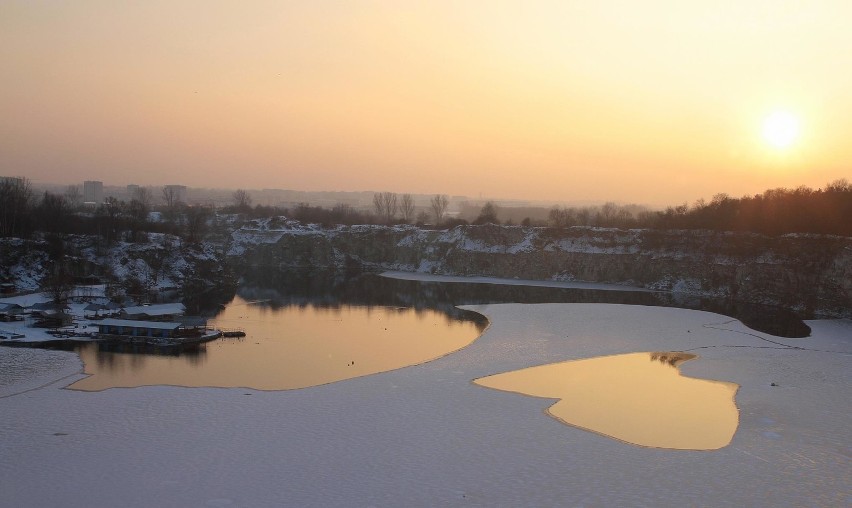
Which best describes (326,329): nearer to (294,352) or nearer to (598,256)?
(294,352)

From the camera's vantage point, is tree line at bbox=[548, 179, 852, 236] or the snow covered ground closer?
the snow covered ground

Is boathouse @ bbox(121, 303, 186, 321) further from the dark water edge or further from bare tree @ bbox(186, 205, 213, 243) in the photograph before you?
bare tree @ bbox(186, 205, 213, 243)

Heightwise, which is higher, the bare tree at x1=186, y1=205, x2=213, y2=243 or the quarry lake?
the bare tree at x1=186, y1=205, x2=213, y2=243

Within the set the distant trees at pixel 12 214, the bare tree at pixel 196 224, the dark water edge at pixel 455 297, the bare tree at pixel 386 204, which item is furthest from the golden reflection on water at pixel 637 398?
the bare tree at pixel 386 204

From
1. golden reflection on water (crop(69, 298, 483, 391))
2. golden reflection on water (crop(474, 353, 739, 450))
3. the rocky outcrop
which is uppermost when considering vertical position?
the rocky outcrop

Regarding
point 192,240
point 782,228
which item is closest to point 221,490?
point 192,240

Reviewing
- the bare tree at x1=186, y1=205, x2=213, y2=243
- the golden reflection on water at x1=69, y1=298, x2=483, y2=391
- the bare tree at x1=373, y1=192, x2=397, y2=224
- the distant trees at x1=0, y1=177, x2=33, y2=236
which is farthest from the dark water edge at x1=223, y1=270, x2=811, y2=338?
the bare tree at x1=373, y1=192, x2=397, y2=224

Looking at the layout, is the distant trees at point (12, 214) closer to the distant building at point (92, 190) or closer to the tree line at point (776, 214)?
the tree line at point (776, 214)

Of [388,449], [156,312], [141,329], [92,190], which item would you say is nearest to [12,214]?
[156,312]

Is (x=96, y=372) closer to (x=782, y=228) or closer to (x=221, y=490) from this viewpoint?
(x=221, y=490)
